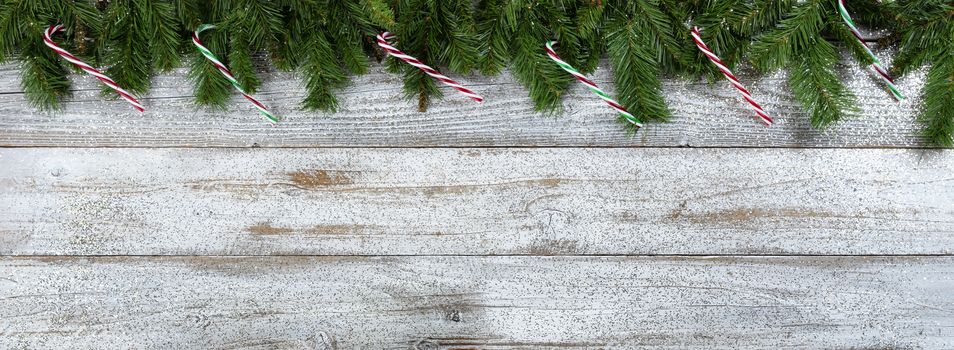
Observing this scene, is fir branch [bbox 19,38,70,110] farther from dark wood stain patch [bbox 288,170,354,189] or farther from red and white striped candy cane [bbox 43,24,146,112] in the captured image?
dark wood stain patch [bbox 288,170,354,189]

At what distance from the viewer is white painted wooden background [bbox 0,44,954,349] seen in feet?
3.62

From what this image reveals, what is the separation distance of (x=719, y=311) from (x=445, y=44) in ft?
2.32

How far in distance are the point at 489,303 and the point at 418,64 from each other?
18.1 inches

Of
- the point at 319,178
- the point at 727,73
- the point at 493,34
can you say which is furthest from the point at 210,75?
the point at 727,73

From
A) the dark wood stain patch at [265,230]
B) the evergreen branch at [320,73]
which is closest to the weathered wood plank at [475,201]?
the dark wood stain patch at [265,230]

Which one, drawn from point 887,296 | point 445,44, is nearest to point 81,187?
point 445,44

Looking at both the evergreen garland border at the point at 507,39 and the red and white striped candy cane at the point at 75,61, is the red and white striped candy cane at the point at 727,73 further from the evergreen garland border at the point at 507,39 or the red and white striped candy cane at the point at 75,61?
the red and white striped candy cane at the point at 75,61

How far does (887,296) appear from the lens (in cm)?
110

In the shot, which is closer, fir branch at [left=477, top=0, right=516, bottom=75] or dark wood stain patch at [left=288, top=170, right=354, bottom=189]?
fir branch at [left=477, top=0, right=516, bottom=75]

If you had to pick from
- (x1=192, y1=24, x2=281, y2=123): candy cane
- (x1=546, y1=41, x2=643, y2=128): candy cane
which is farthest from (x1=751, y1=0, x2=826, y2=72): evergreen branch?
(x1=192, y1=24, x2=281, y2=123): candy cane

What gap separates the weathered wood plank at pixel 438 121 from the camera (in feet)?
3.59

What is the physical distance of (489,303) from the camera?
1.11 metres

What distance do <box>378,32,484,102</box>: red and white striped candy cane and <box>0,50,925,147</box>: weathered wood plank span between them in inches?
1.5

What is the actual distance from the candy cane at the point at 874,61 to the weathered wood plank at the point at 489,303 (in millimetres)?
313
